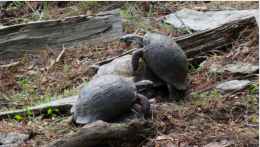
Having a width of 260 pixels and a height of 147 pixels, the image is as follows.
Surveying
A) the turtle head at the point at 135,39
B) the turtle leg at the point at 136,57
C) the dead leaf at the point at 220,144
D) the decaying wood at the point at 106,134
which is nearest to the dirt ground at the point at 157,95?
the dead leaf at the point at 220,144

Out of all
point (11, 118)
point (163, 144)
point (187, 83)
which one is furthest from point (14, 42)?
point (163, 144)

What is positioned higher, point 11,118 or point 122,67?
point 122,67

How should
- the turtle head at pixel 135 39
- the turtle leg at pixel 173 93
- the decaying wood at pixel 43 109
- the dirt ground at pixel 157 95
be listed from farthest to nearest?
the turtle head at pixel 135 39, the turtle leg at pixel 173 93, the decaying wood at pixel 43 109, the dirt ground at pixel 157 95

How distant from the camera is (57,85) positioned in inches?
199

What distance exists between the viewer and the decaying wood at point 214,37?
16.0 ft

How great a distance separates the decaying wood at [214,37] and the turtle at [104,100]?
5.38 ft

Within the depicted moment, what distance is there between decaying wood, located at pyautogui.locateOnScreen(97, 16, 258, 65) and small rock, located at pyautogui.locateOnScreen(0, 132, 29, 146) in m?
2.09

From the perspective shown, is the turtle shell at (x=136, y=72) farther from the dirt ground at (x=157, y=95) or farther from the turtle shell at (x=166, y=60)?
the dirt ground at (x=157, y=95)

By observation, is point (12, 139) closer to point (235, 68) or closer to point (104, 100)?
point (104, 100)

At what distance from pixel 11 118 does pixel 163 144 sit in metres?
2.42

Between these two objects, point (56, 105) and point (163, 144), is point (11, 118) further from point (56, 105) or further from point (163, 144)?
point (163, 144)

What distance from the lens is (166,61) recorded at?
391cm

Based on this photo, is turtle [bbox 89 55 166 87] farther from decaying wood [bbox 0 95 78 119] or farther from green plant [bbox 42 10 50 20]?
green plant [bbox 42 10 50 20]

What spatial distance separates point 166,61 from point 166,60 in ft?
0.05
